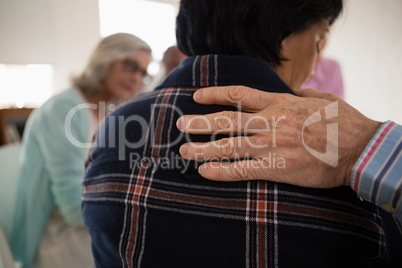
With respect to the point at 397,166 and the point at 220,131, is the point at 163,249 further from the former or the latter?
the point at 397,166

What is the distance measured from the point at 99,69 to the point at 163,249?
1254mm

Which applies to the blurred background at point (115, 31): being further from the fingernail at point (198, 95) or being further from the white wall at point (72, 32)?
the fingernail at point (198, 95)

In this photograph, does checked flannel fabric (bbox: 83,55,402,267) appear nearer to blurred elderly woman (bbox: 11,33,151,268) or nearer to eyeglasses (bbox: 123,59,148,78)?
blurred elderly woman (bbox: 11,33,151,268)

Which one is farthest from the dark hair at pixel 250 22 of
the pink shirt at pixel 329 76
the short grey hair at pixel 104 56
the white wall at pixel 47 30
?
the white wall at pixel 47 30

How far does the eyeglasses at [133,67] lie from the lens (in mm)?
1495

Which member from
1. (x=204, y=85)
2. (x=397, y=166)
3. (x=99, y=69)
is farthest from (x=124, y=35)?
(x=397, y=166)

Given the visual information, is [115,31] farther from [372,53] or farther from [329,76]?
[372,53]

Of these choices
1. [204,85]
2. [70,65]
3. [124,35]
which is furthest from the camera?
[70,65]

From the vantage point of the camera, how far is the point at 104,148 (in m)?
0.55

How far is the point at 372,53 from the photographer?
2.01ft

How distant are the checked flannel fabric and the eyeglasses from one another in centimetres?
100

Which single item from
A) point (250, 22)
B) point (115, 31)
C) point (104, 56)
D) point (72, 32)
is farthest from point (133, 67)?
point (250, 22)

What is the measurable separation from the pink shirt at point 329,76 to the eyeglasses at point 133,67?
1.00 meters

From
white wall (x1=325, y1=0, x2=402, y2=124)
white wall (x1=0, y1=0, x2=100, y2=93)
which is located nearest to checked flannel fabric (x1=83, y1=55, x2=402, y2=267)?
white wall (x1=325, y1=0, x2=402, y2=124)
